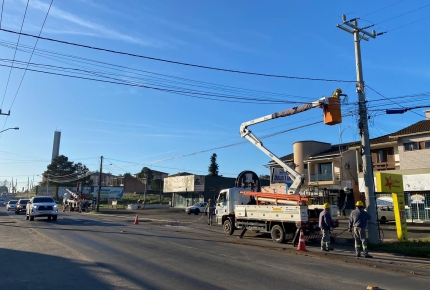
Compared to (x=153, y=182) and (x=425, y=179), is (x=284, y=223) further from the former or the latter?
(x=153, y=182)

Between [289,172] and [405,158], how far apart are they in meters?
20.0

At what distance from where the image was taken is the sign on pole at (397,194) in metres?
16.0

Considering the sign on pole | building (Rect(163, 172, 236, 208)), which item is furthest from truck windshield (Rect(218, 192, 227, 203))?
building (Rect(163, 172, 236, 208))

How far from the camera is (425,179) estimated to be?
2953 cm

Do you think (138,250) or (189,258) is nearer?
(189,258)

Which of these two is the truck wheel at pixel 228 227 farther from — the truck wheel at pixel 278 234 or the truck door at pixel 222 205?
the truck wheel at pixel 278 234

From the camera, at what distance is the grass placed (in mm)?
12859

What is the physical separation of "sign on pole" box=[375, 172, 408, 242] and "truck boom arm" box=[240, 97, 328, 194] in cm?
340

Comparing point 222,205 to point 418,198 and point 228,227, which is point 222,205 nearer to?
point 228,227

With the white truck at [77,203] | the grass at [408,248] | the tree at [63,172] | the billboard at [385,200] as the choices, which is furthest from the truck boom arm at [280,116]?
the tree at [63,172]

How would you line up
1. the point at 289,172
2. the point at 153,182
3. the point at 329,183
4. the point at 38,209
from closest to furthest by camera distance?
the point at 289,172
the point at 38,209
the point at 329,183
the point at 153,182

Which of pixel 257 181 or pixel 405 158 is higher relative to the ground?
pixel 405 158

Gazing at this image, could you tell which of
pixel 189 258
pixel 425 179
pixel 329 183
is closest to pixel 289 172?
pixel 189 258

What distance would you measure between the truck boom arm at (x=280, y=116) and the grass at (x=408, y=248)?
4116mm
